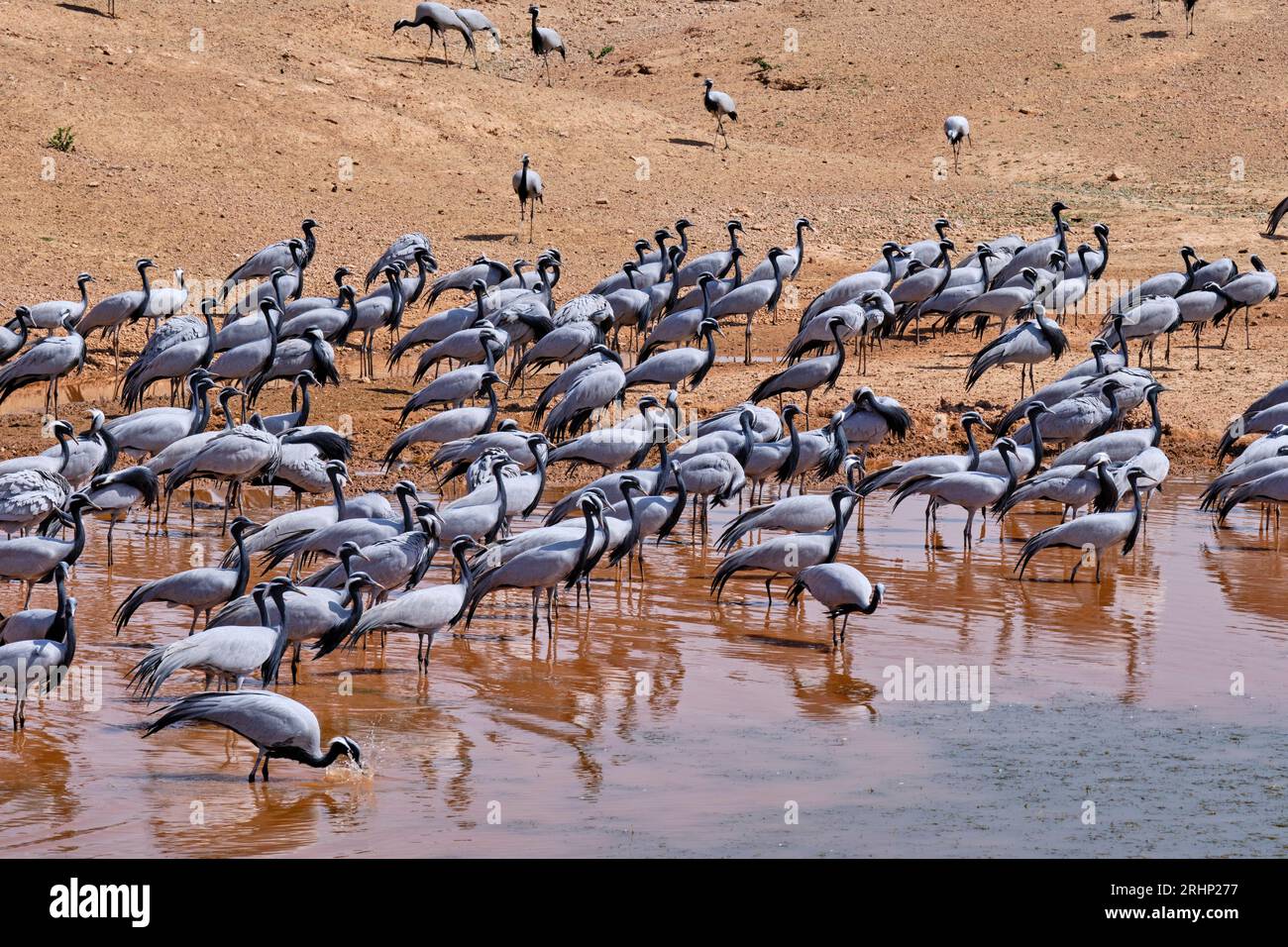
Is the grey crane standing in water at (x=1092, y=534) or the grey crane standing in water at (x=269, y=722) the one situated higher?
the grey crane standing in water at (x=1092, y=534)

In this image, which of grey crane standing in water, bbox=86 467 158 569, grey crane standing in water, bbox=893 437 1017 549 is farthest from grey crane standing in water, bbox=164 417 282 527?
grey crane standing in water, bbox=893 437 1017 549

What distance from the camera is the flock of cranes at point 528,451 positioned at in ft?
36.8

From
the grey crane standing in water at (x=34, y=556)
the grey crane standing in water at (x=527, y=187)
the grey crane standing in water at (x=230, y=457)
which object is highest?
the grey crane standing in water at (x=527, y=187)

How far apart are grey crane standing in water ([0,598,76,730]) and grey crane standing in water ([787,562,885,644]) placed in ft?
16.3

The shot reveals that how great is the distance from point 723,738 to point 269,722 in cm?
264

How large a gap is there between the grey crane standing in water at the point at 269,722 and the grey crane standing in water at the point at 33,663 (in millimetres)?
1136

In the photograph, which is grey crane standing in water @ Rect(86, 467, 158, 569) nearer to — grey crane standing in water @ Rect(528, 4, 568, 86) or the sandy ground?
the sandy ground

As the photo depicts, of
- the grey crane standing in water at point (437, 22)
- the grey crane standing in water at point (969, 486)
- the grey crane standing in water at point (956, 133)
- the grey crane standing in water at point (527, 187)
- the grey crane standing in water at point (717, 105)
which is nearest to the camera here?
the grey crane standing in water at point (969, 486)

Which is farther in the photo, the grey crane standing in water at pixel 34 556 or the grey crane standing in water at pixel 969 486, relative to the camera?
the grey crane standing in water at pixel 969 486

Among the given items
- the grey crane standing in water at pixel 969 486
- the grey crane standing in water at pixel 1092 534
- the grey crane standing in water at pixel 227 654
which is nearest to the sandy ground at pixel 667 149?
the grey crane standing in water at pixel 969 486

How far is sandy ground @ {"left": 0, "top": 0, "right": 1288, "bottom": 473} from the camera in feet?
80.0

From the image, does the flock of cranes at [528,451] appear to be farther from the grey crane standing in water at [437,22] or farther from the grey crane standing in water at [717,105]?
the grey crane standing in water at [437,22]
